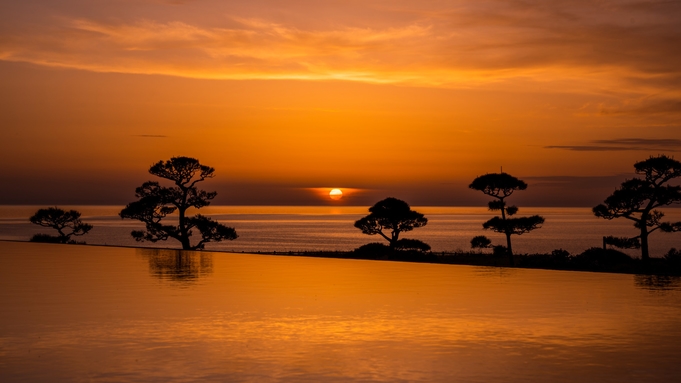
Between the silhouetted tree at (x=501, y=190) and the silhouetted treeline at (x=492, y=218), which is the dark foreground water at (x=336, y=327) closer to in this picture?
the silhouetted treeline at (x=492, y=218)

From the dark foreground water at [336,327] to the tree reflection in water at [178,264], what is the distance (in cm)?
29

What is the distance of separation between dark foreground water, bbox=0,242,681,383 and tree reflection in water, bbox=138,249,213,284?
29 cm

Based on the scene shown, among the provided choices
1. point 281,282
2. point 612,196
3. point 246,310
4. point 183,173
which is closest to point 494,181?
point 612,196

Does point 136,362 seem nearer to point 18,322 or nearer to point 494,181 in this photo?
point 18,322

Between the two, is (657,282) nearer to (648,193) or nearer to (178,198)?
(648,193)

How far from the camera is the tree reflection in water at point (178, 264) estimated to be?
17938 millimetres

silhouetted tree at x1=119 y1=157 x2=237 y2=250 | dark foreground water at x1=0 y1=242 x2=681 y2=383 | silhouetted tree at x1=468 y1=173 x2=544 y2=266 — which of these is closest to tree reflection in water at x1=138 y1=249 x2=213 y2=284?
dark foreground water at x1=0 y1=242 x2=681 y2=383

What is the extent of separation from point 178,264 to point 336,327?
12.7 metres

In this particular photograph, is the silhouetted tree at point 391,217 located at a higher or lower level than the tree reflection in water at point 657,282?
higher

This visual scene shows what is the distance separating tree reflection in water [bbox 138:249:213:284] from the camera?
17938 mm

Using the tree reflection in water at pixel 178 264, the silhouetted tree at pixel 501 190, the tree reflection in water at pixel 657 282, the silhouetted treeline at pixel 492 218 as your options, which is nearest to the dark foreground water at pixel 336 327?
the tree reflection in water at pixel 657 282

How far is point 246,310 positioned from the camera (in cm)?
1195

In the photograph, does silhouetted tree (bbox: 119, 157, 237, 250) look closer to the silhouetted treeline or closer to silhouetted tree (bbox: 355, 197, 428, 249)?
the silhouetted treeline

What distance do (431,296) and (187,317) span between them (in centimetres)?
519
